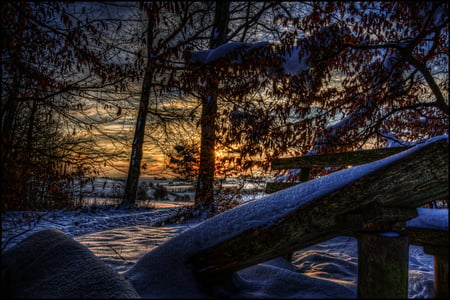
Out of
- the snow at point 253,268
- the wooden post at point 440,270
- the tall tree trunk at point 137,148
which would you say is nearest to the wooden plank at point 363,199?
the snow at point 253,268

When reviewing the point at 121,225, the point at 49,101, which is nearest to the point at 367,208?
the point at 49,101

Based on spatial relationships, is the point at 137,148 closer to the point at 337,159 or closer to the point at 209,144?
the point at 209,144

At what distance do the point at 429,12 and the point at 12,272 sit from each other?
5.92 m

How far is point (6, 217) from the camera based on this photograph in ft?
9.18

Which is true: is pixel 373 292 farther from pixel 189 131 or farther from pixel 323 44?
pixel 189 131

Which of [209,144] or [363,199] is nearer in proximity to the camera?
[363,199]

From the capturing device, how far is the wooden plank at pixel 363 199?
7.42 ft

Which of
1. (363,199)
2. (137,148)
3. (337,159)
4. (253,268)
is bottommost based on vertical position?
(253,268)

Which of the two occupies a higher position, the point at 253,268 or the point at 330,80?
the point at 330,80

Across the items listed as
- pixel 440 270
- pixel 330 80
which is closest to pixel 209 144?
pixel 330 80

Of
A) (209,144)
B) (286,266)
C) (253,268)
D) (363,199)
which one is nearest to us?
(363,199)

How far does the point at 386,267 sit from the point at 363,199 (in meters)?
0.61

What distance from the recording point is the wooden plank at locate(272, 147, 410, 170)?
432 centimetres

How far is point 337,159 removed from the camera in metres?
4.69
